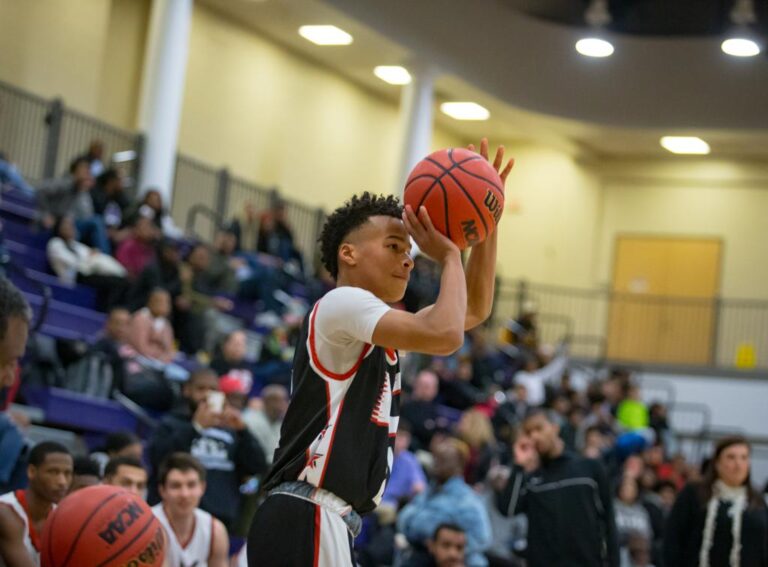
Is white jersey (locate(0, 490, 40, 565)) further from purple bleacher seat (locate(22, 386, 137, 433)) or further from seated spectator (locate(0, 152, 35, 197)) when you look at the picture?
seated spectator (locate(0, 152, 35, 197))

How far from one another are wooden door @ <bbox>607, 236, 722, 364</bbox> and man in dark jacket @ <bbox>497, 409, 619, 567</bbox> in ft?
55.7

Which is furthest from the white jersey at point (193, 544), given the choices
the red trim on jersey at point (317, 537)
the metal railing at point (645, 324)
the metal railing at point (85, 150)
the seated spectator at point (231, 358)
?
the metal railing at point (645, 324)

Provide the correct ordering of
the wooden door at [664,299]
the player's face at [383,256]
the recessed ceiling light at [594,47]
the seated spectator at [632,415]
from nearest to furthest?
the player's face at [383,256] → the recessed ceiling light at [594,47] → the seated spectator at [632,415] → the wooden door at [664,299]

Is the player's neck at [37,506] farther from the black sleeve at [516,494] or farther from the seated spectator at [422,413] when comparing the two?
the seated spectator at [422,413]

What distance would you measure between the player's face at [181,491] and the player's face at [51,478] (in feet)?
3.10

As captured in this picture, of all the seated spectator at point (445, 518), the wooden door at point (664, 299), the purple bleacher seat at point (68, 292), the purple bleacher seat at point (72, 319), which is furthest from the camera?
the wooden door at point (664, 299)

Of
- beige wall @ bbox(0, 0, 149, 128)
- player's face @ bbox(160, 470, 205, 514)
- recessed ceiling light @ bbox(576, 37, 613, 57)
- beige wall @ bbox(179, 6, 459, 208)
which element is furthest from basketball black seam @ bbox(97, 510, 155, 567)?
beige wall @ bbox(179, 6, 459, 208)

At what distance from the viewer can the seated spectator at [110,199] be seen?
48.0ft

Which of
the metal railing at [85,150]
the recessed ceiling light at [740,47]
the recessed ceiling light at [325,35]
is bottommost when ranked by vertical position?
the metal railing at [85,150]

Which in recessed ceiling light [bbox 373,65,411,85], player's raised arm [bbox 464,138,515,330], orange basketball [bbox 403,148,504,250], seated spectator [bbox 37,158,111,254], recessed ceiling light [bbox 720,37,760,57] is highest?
recessed ceiling light [bbox 373,65,411,85]

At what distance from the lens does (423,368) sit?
16891mm

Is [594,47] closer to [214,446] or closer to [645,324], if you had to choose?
[645,324]

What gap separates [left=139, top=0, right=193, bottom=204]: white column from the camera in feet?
57.7

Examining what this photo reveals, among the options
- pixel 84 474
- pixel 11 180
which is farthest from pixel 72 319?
pixel 84 474
